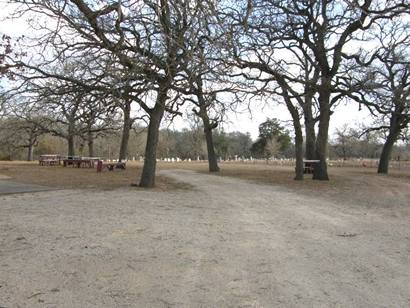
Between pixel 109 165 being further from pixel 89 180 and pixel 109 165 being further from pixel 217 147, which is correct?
pixel 217 147

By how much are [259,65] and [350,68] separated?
470 cm

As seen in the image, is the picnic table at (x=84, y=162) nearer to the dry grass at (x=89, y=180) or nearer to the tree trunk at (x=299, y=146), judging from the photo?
the dry grass at (x=89, y=180)

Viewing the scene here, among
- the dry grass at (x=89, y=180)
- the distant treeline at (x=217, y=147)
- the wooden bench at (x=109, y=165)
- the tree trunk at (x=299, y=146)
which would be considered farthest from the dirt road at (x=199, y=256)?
the distant treeline at (x=217, y=147)

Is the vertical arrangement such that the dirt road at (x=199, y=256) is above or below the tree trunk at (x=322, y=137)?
below

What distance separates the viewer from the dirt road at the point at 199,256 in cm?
477

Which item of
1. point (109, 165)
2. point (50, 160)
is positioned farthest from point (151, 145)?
point (50, 160)

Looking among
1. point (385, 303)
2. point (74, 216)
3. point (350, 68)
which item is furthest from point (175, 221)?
point (350, 68)

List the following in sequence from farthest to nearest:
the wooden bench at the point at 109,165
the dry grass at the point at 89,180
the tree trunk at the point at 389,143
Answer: the tree trunk at the point at 389,143 → the wooden bench at the point at 109,165 → the dry grass at the point at 89,180

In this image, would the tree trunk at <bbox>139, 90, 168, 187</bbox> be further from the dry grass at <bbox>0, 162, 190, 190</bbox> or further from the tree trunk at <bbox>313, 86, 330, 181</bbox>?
the tree trunk at <bbox>313, 86, 330, 181</bbox>

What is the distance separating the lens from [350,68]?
2162cm

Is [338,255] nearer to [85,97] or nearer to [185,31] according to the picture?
[185,31]

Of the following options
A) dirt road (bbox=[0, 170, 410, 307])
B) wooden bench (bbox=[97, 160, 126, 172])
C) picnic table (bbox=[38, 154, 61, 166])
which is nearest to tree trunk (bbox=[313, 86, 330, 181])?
dirt road (bbox=[0, 170, 410, 307])

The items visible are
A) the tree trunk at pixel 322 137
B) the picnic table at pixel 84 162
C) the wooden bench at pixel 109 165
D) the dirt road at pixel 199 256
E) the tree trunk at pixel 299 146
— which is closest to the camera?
the dirt road at pixel 199 256

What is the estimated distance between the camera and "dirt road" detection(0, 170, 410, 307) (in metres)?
4.77
